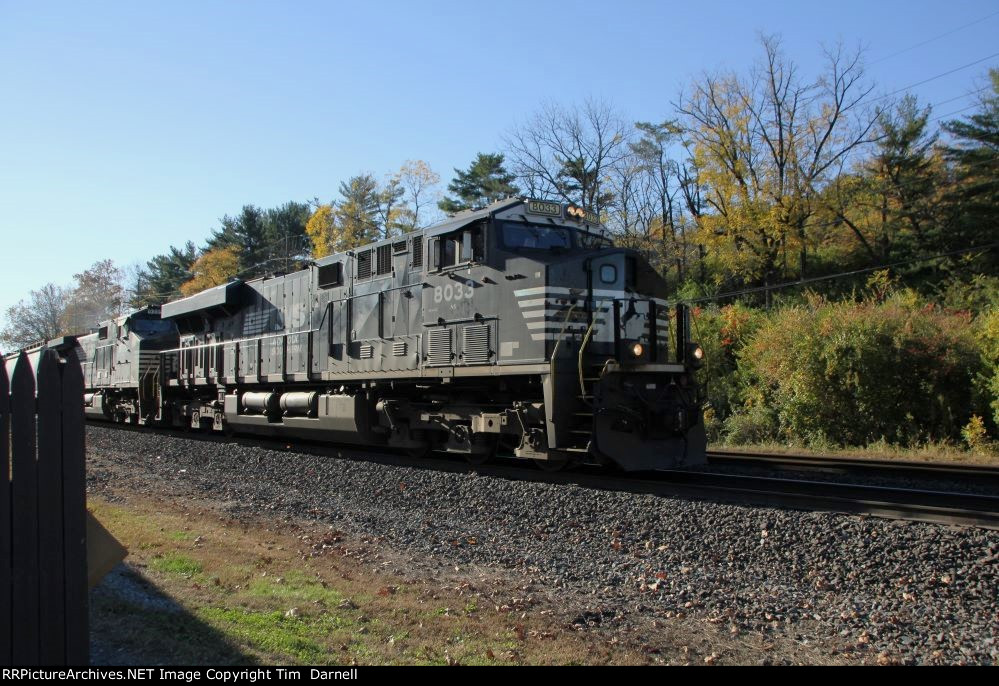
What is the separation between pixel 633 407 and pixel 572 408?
78 cm

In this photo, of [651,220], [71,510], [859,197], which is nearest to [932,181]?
[859,197]

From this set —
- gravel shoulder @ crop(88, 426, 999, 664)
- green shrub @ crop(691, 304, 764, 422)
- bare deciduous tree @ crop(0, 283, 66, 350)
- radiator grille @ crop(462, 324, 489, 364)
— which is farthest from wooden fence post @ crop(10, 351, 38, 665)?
bare deciduous tree @ crop(0, 283, 66, 350)

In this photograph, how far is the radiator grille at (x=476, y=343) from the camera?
1052 cm

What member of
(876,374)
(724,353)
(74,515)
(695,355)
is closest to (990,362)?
(876,374)

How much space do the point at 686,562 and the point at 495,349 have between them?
4693 millimetres

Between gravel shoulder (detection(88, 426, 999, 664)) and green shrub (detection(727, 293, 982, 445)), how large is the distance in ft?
33.1

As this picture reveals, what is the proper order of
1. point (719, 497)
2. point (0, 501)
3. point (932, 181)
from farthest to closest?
point (932, 181) → point (719, 497) → point (0, 501)

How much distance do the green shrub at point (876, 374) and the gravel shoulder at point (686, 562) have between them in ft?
33.1

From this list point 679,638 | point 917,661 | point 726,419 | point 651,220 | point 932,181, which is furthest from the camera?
point 651,220

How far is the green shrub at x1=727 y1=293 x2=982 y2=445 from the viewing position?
15.5m

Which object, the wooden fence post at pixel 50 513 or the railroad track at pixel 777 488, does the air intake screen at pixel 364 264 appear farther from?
the wooden fence post at pixel 50 513

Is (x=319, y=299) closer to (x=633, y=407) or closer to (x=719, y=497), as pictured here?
(x=633, y=407)

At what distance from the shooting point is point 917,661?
14.1 ft

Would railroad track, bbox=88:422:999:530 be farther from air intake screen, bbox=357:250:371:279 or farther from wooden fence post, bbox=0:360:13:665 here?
wooden fence post, bbox=0:360:13:665
